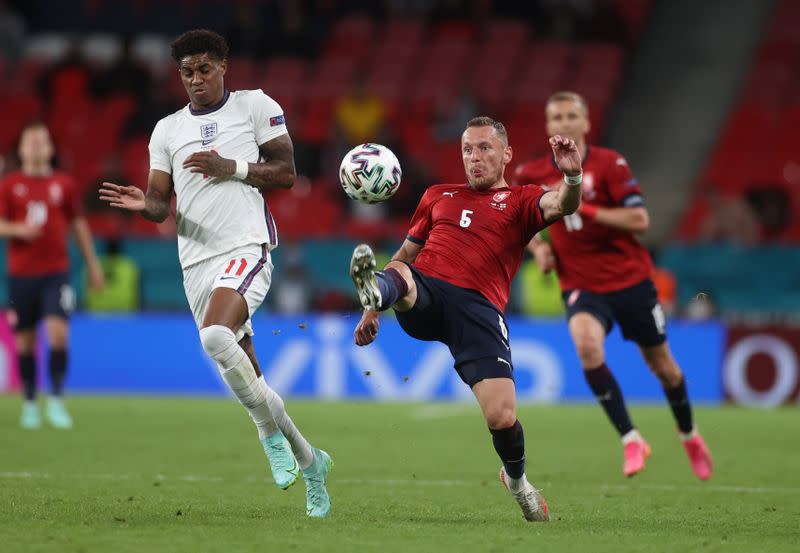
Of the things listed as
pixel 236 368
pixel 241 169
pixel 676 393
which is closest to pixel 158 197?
pixel 241 169

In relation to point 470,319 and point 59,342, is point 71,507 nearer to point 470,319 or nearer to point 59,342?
point 470,319

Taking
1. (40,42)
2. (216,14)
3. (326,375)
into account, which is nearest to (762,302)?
(326,375)

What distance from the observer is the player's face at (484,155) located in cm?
691

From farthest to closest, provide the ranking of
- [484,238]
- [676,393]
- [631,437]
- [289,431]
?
[676,393], [631,437], [484,238], [289,431]

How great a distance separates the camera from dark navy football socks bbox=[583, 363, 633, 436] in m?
8.99

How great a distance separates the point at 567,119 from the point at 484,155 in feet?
7.80

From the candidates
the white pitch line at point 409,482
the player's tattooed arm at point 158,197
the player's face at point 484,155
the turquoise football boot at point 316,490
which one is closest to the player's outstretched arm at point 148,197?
the player's tattooed arm at point 158,197

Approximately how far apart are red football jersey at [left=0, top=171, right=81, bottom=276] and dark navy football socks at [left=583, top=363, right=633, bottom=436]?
5.50 meters

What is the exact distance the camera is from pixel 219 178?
7.01 meters

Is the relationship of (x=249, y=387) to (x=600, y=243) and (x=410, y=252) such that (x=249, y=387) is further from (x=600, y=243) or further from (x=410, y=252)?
(x=600, y=243)

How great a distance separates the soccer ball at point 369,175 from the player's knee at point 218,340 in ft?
3.17

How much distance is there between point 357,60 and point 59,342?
11941mm

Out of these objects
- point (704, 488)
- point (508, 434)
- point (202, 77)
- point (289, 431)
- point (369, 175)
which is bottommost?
point (704, 488)

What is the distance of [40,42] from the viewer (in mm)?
22375
